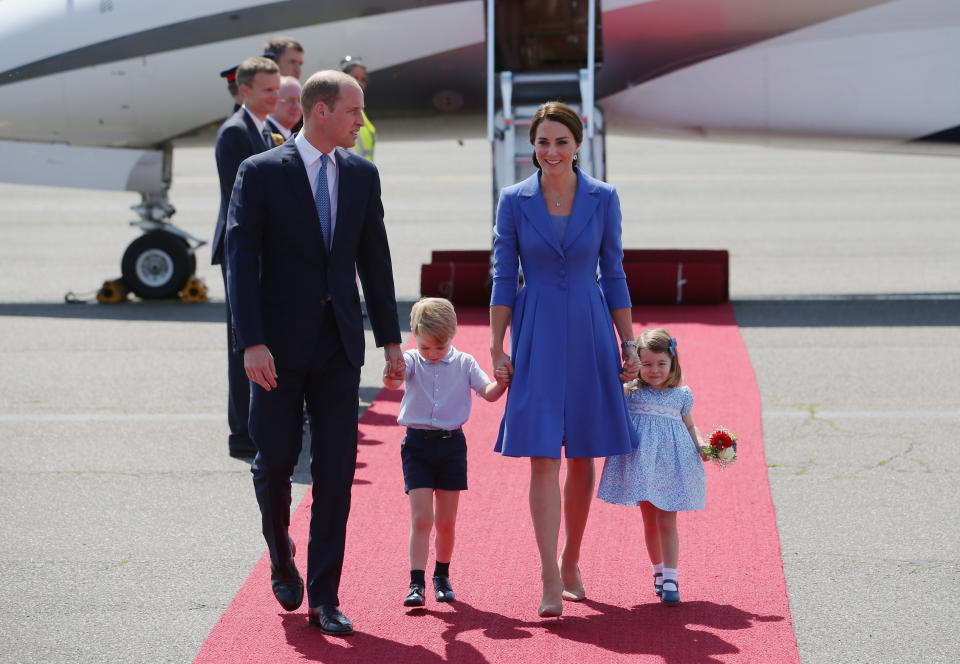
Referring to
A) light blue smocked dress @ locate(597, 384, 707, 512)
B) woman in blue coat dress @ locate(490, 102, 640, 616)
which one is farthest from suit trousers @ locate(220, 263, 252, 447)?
light blue smocked dress @ locate(597, 384, 707, 512)

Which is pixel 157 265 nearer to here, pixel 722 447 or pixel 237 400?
pixel 237 400

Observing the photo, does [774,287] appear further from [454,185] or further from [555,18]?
[454,185]

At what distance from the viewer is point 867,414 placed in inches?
298

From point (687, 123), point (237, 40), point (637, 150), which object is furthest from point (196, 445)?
point (637, 150)

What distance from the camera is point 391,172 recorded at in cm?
2841

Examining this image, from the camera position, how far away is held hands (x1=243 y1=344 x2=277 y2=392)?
4.27 m

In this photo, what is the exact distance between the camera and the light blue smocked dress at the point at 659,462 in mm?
4621

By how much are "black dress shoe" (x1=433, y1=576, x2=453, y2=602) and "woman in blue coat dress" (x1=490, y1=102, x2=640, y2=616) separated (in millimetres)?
399

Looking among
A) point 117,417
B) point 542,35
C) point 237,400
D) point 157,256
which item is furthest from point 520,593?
point 542,35

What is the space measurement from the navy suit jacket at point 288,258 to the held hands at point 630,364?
94 cm

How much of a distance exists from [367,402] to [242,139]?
2118mm

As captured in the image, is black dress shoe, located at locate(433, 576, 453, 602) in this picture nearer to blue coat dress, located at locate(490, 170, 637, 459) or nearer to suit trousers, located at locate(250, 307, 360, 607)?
suit trousers, located at locate(250, 307, 360, 607)

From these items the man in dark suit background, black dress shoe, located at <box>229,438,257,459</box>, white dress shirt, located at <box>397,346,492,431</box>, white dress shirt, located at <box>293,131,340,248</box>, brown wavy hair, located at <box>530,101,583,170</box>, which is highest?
the man in dark suit background

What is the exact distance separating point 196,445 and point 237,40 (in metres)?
4.87
